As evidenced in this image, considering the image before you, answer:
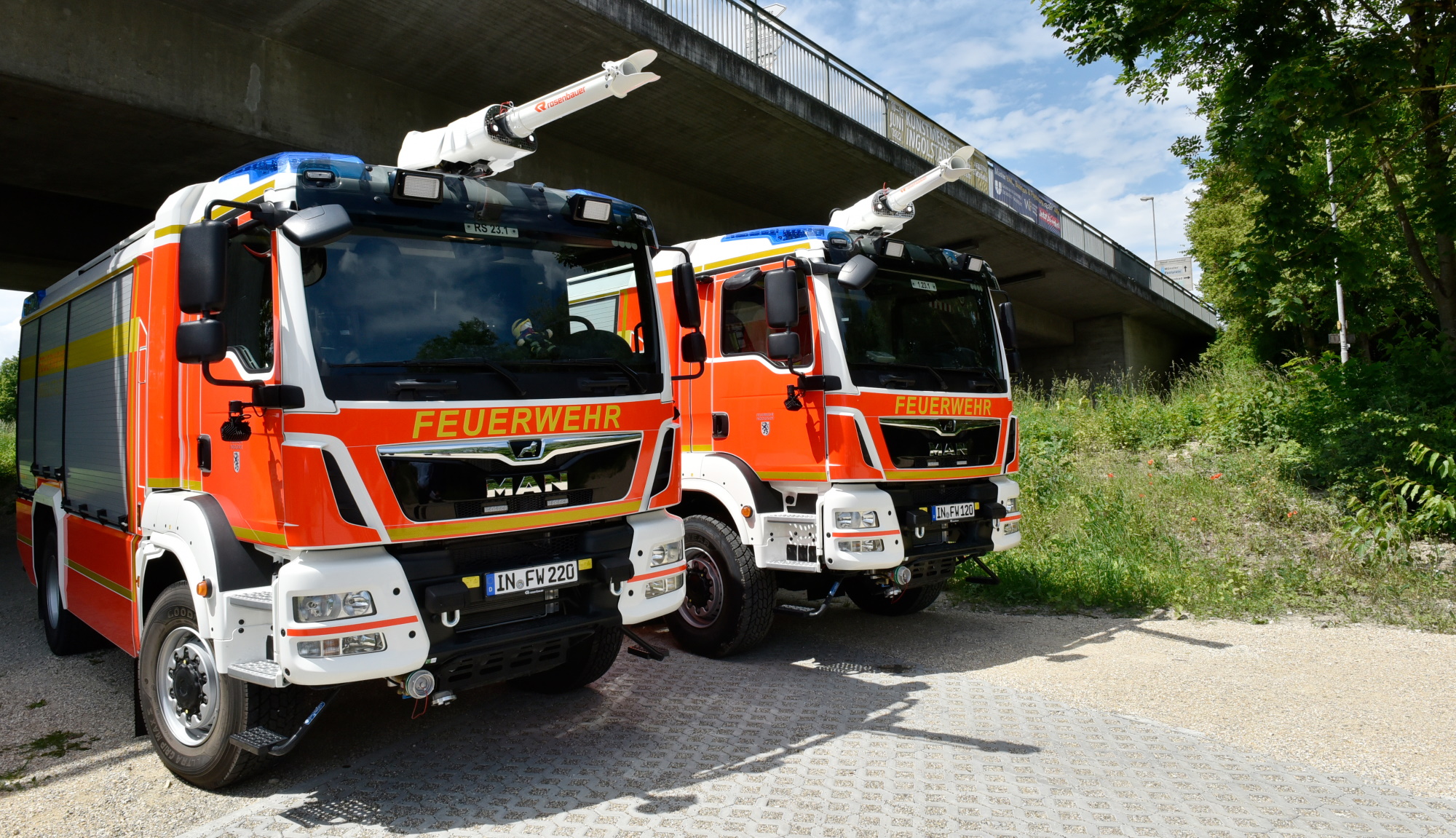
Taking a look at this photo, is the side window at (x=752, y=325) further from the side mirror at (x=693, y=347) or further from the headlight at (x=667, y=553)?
the headlight at (x=667, y=553)

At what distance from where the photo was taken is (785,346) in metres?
5.73

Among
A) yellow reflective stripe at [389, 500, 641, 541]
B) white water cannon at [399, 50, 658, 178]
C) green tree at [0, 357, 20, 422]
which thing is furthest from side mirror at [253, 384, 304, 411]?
green tree at [0, 357, 20, 422]

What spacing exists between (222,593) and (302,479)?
0.61 metres

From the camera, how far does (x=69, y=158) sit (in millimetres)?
9703

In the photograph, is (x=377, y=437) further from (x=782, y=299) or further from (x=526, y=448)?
(x=782, y=299)

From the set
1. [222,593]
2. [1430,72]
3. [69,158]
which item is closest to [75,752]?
[222,593]

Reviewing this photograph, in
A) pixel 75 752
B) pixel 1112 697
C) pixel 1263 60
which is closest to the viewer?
pixel 75 752

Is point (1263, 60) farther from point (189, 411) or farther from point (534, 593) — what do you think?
point (189, 411)

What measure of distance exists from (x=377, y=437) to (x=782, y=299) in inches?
105

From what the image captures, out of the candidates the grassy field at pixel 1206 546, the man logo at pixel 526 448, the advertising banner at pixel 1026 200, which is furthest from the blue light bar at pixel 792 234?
the advertising banner at pixel 1026 200

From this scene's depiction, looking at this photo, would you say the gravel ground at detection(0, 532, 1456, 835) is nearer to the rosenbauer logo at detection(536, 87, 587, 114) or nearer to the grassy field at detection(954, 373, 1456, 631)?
the grassy field at detection(954, 373, 1456, 631)

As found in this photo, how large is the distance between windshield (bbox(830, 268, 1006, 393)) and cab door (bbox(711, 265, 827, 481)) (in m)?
0.28

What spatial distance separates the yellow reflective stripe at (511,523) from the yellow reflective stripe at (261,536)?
0.40 meters

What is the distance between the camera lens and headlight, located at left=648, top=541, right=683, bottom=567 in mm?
4586
